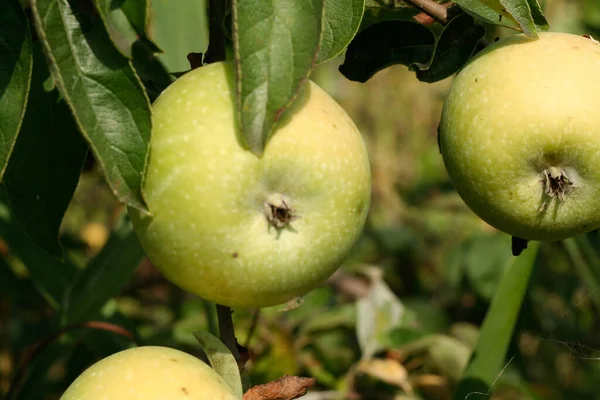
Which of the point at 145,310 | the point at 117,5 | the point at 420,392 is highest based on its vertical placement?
the point at 117,5

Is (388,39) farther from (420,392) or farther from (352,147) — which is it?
(420,392)

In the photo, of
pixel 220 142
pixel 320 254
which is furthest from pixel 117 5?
pixel 320 254

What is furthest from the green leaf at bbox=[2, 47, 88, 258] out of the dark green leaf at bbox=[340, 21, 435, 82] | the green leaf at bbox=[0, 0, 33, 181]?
the dark green leaf at bbox=[340, 21, 435, 82]

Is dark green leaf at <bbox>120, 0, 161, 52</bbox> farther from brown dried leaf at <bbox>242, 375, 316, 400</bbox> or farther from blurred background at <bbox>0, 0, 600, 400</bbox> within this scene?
blurred background at <bbox>0, 0, 600, 400</bbox>

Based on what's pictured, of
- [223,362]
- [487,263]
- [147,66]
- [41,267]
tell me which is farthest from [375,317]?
[223,362]

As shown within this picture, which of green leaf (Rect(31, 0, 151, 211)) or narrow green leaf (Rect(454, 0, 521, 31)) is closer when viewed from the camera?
green leaf (Rect(31, 0, 151, 211))

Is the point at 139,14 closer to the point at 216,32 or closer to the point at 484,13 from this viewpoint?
the point at 216,32
